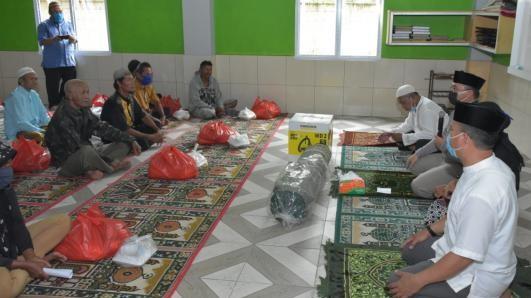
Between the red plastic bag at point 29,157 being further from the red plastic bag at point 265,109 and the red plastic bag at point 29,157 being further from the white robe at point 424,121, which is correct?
the white robe at point 424,121

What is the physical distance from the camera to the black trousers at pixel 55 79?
7578 millimetres

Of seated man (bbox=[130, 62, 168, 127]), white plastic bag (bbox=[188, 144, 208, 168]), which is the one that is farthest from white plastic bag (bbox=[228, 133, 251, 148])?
seated man (bbox=[130, 62, 168, 127])

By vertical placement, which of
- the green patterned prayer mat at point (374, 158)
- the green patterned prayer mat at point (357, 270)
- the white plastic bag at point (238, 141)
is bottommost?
the green patterned prayer mat at point (357, 270)

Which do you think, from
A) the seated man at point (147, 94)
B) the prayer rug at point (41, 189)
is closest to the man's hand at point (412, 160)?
the prayer rug at point (41, 189)

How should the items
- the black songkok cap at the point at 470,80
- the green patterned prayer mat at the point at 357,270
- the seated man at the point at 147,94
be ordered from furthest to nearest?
the seated man at the point at 147,94, the black songkok cap at the point at 470,80, the green patterned prayer mat at the point at 357,270

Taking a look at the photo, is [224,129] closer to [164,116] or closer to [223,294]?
[164,116]

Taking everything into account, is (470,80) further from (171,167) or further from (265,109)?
(265,109)

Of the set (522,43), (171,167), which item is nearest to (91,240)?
(171,167)

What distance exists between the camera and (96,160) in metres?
4.80

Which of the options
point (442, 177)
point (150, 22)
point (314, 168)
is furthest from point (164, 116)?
point (442, 177)

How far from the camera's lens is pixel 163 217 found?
3891mm

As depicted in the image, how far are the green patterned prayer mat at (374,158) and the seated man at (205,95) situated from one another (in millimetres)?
2389

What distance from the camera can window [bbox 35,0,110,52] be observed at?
809 centimetres

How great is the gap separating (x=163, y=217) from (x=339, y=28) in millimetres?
4595
